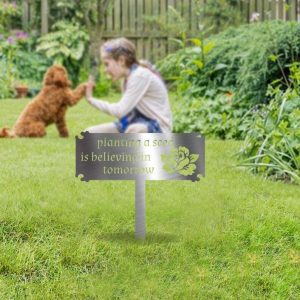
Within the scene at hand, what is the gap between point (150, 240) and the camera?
404 centimetres

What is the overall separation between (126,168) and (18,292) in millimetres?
758

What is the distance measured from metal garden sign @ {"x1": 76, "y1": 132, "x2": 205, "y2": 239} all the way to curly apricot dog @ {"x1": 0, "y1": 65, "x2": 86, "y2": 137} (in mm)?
3190

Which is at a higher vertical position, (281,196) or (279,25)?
(279,25)

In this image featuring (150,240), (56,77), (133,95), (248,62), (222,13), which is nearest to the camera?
(150,240)

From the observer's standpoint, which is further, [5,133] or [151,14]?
[151,14]

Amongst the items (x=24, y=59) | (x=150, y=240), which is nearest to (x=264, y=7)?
(x=24, y=59)

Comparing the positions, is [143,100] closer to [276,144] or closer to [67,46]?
[276,144]

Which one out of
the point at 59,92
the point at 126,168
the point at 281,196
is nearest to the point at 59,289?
the point at 126,168

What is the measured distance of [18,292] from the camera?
3.56 meters

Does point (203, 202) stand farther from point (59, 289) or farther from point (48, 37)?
point (48, 37)

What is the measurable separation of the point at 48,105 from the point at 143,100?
124cm

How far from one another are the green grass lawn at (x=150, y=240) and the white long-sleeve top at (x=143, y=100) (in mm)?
1000

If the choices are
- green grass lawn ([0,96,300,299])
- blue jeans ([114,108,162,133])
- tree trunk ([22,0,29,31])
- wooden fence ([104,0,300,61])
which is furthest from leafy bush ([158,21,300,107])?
tree trunk ([22,0,29,31])

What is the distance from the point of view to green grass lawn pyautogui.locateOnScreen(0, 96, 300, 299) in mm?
3674
